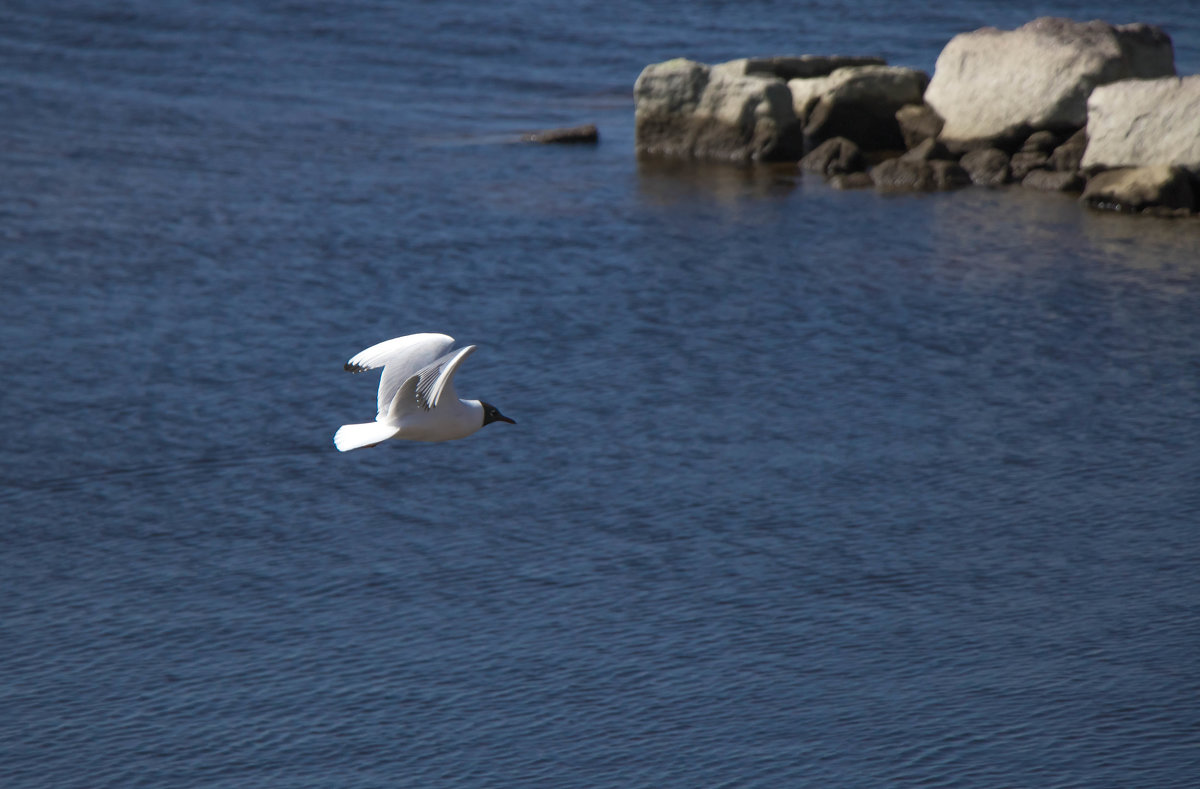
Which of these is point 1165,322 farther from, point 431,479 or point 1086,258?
point 431,479

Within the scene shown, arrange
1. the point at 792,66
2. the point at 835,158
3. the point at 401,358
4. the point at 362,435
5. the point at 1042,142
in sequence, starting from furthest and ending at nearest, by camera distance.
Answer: the point at 792,66 < the point at 835,158 < the point at 1042,142 < the point at 362,435 < the point at 401,358

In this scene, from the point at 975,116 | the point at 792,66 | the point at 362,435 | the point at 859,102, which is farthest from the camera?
the point at 792,66

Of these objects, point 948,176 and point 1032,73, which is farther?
point 948,176

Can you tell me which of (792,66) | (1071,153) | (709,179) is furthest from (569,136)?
(1071,153)

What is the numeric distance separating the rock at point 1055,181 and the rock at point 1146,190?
1.02 m

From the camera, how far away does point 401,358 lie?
14.7m

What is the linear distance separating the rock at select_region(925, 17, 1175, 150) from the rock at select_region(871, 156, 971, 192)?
1223mm

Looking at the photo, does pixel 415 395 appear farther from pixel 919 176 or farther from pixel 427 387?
pixel 919 176

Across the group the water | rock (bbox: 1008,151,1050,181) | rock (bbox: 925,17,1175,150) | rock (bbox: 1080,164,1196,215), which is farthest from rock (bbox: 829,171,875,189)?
rock (bbox: 1080,164,1196,215)

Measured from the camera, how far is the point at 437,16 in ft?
180

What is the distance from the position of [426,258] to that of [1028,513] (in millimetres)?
13992

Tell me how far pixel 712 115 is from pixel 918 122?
4984mm

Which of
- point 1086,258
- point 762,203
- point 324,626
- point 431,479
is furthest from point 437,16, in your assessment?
point 324,626

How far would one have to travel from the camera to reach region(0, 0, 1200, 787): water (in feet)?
60.4
